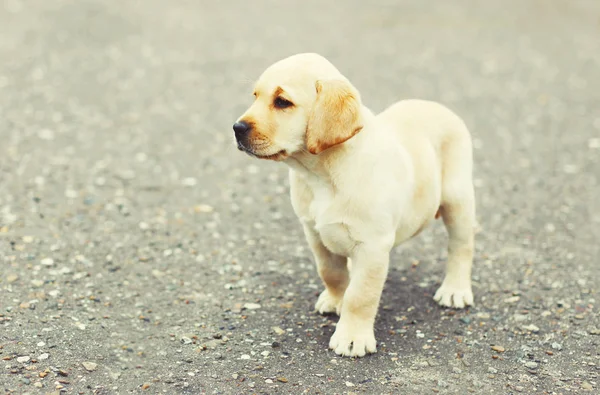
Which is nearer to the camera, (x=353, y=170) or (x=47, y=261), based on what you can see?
(x=353, y=170)

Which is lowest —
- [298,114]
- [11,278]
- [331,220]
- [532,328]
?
[11,278]

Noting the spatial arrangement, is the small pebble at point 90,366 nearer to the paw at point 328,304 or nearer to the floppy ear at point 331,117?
the paw at point 328,304

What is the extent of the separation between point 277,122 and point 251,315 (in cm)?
147

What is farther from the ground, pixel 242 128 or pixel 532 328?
pixel 242 128

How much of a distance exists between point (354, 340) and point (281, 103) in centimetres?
136

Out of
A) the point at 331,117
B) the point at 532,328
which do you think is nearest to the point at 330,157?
the point at 331,117

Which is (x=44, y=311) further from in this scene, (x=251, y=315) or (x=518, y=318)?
(x=518, y=318)

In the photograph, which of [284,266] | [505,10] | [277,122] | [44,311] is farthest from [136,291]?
[505,10]

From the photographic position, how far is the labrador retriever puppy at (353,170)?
3713 millimetres

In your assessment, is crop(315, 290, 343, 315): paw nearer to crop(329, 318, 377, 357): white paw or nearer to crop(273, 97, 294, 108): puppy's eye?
crop(329, 318, 377, 357): white paw

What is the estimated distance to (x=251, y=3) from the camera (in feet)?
45.2

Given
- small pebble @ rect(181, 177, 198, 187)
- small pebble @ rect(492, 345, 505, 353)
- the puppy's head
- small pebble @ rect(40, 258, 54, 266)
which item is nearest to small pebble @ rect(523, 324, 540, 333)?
small pebble @ rect(492, 345, 505, 353)

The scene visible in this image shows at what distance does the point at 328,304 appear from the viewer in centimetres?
463

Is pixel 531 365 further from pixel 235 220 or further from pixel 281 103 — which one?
pixel 235 220
